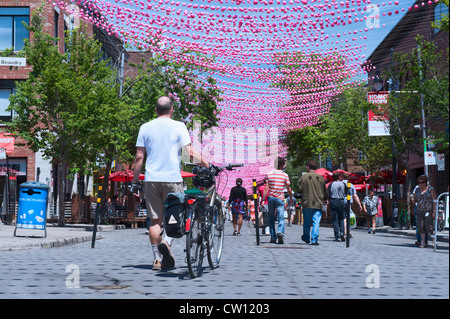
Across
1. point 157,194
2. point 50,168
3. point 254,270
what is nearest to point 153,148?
point 157,194

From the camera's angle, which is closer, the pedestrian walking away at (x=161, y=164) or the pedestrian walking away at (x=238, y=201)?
the pedestrian walking away at (x=161, y=164)

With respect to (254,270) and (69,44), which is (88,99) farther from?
(254,270)

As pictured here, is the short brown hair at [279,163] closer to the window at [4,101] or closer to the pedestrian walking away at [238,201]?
the pedestrian walking away at [238,201]

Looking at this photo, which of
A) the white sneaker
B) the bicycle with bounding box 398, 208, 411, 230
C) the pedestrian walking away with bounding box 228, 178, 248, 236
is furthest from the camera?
the bicycle with bounding box 398, 208, 411, 230

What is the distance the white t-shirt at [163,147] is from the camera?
796 centimetres

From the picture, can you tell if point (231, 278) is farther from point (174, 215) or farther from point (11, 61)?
point (11, 61)

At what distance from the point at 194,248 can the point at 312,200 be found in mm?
7801

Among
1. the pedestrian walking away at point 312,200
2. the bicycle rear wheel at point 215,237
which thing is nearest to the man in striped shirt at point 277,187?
the pedestrian walking away at point 312,200

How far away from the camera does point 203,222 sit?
25.7 ft

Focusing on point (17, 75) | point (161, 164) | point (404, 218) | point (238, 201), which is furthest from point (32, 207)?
point (17, 75)

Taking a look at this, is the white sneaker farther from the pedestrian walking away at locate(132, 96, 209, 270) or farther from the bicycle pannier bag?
the bicycle pannier bag

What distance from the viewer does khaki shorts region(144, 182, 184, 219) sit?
7.95 meters

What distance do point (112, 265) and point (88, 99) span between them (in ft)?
56.2

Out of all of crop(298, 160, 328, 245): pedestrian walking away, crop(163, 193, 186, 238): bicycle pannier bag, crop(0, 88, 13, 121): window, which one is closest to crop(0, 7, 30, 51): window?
crop(0, 88, 13, 121): window
